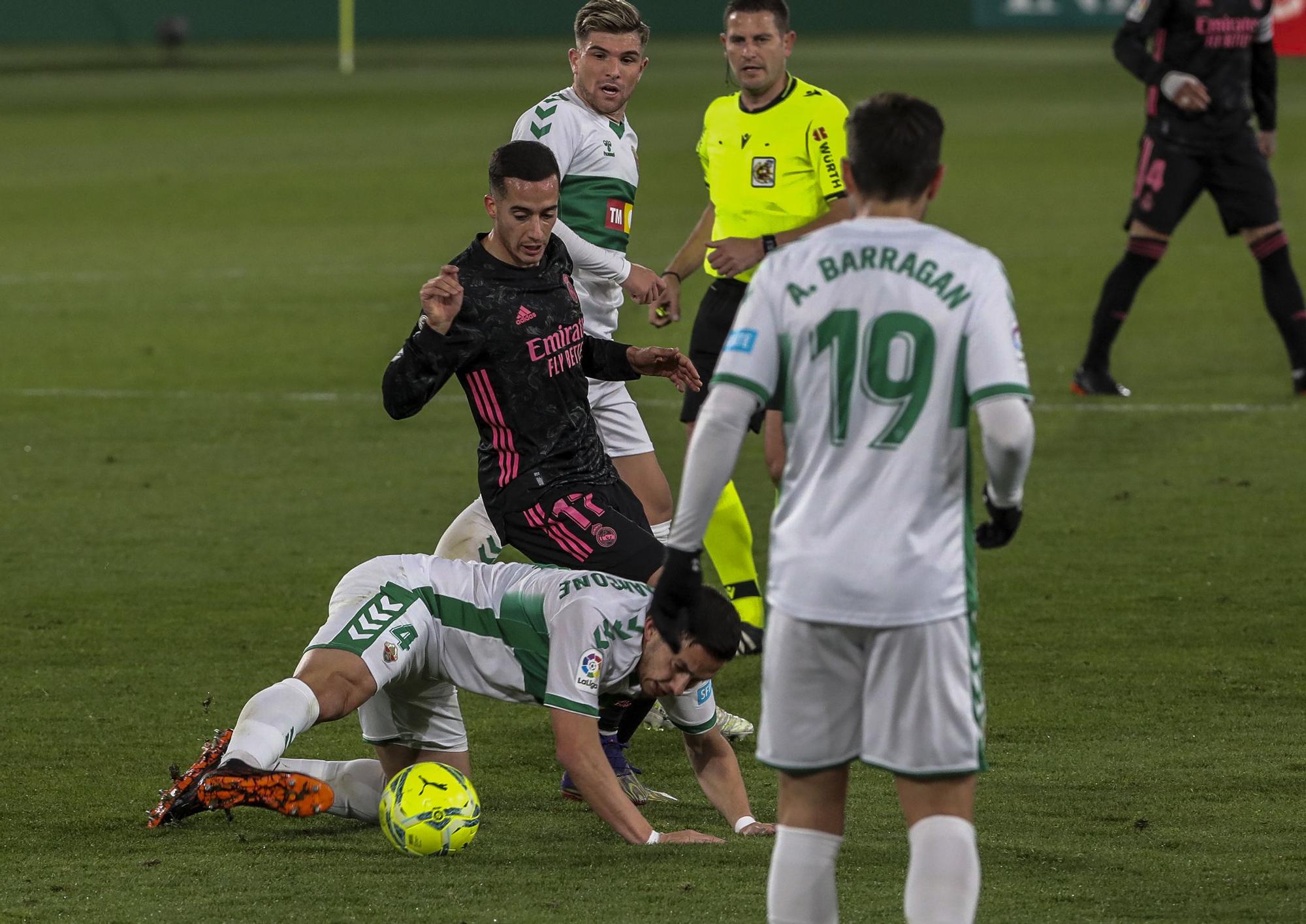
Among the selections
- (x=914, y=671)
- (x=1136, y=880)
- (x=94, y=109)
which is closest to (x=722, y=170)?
(x=1136, y=880)

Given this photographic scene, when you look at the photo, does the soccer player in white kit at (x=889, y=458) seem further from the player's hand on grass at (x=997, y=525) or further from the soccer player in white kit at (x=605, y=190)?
the soccer player in white kit at (x=605, y=190)

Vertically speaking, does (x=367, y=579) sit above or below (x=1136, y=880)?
above

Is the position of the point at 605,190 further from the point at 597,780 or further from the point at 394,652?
the point at 597,780

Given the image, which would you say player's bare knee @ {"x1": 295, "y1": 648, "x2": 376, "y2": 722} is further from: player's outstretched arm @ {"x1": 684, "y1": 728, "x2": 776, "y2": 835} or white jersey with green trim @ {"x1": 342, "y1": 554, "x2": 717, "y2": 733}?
player's outstretched arm @ {"x1": 684, "y1": 728, "x2": 776, "y2": 835}

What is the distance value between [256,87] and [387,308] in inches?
803

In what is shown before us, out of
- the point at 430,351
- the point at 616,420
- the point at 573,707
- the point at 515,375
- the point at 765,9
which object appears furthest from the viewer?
the point at 765,9

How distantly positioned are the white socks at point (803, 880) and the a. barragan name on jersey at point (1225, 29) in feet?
25.6

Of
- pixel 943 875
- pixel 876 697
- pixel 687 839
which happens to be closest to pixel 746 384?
pixel 876 697

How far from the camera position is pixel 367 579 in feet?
16.8

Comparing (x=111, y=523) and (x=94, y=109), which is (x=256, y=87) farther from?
(x=111, y=523)

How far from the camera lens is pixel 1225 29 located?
412 inches

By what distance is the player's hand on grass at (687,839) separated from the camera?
4.79 metres

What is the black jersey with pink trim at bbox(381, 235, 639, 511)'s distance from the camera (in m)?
5.24

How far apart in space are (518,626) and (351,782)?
0.59m
